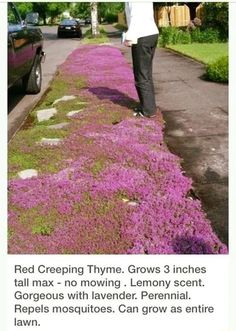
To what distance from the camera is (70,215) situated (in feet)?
15.0

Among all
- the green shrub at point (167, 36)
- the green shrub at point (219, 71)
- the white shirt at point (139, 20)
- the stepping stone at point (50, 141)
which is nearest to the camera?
the stepping stone at point (50, 141)

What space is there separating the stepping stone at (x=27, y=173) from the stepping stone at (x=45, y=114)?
295 centimetres

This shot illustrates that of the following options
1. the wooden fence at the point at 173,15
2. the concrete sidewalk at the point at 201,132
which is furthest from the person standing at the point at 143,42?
the wooden fence at the point at 173,15

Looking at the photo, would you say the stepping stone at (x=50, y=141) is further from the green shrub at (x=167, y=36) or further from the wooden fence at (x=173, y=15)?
the wooden fence at (x=173, y=15)

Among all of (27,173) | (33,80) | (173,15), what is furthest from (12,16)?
(173,15)

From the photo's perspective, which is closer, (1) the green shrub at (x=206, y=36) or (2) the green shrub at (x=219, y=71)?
(2) the green shrub at (x=219, y=71)

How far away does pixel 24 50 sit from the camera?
9.91 m

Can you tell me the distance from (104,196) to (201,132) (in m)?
3.21

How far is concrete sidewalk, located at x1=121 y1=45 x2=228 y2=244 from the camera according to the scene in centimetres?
511

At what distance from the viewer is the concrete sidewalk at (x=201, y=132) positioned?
5102 millimetres

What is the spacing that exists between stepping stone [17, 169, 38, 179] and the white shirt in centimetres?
299

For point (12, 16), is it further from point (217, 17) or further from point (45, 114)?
point (217, 17)
